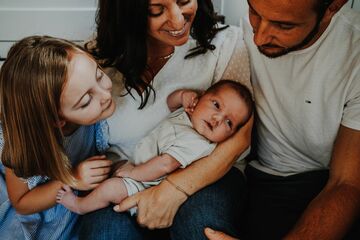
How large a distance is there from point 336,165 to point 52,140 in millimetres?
835

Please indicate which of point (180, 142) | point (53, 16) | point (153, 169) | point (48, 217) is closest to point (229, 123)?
point (180, 142)

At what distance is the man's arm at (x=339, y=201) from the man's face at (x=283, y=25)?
0.29 m

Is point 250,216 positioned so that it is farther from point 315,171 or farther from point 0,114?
point 0,114

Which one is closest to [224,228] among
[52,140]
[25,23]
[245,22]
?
[52,140]

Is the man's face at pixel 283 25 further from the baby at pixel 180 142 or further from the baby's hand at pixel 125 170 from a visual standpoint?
the baby's hand at pixel 125 170

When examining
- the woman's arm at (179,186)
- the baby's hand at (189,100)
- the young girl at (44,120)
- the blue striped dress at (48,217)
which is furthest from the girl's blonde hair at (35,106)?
the baby's hand at (189,100)

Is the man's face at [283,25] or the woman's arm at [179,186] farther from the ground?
the man's face at [283,25]

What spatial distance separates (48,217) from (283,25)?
38.0 inches

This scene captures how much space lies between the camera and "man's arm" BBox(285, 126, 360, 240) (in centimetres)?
108

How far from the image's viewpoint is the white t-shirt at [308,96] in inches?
44.9

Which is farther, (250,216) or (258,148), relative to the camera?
(258,148)

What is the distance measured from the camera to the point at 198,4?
1402 mm

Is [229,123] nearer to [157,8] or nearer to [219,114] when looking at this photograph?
[219,114]

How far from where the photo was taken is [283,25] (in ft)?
3.56
